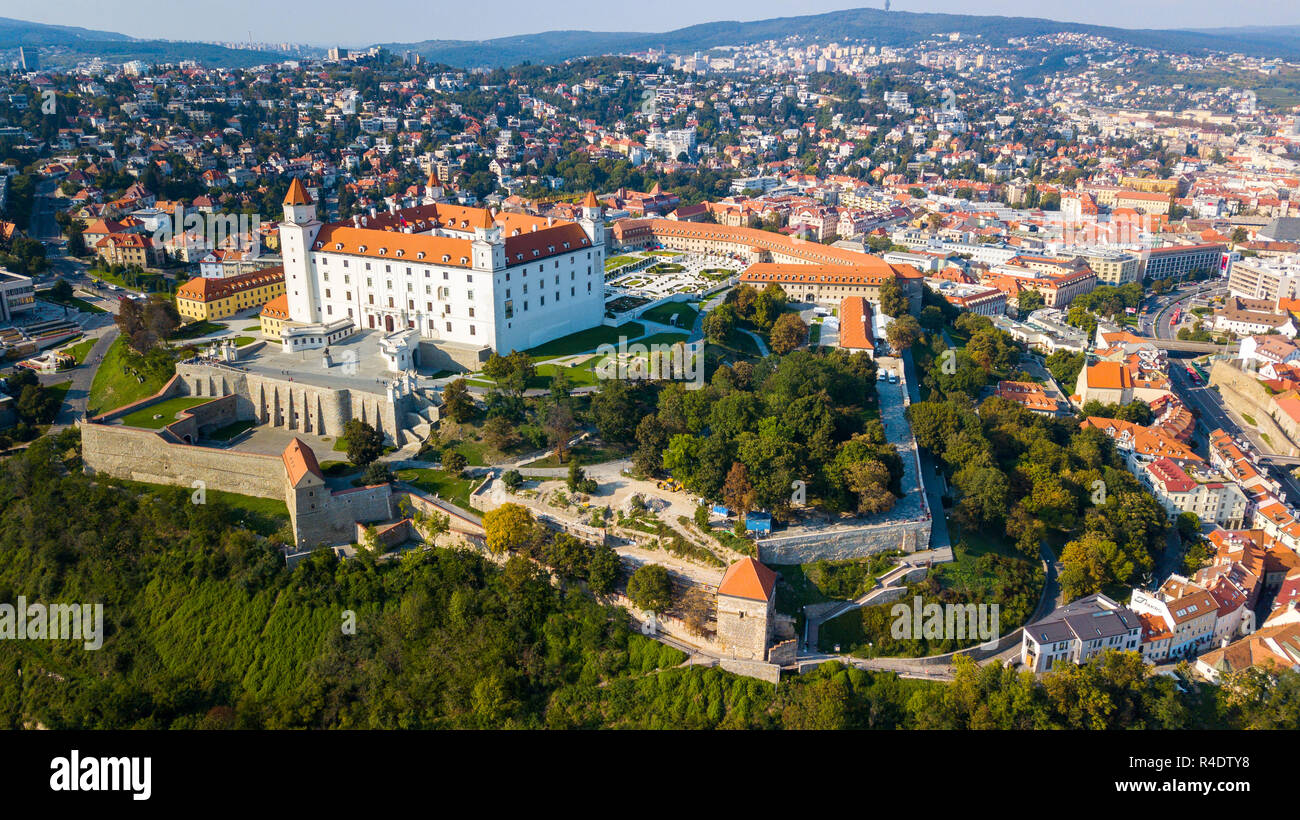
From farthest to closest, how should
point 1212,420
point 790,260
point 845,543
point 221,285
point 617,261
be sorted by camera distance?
1. point 790,260
2. point 617,261
3. point 1212,420
4. point 221,285
5. point 845,543

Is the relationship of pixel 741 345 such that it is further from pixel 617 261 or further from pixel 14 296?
pixel 14 296

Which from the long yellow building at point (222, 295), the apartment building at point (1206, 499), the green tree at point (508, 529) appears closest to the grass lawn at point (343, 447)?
the green tree at point (508, 529)

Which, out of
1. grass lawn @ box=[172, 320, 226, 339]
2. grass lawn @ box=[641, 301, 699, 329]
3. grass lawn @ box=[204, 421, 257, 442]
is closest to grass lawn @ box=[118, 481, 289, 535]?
grass lawn @ box=[204, 421, 257, 442]

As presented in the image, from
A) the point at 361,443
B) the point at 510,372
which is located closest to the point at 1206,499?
the point at 510,372

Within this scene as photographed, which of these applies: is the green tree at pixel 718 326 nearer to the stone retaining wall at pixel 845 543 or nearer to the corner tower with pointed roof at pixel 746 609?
the stone retaining wall at pixel 845 543

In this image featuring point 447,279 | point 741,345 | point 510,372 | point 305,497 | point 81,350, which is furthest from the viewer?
point 741,345
